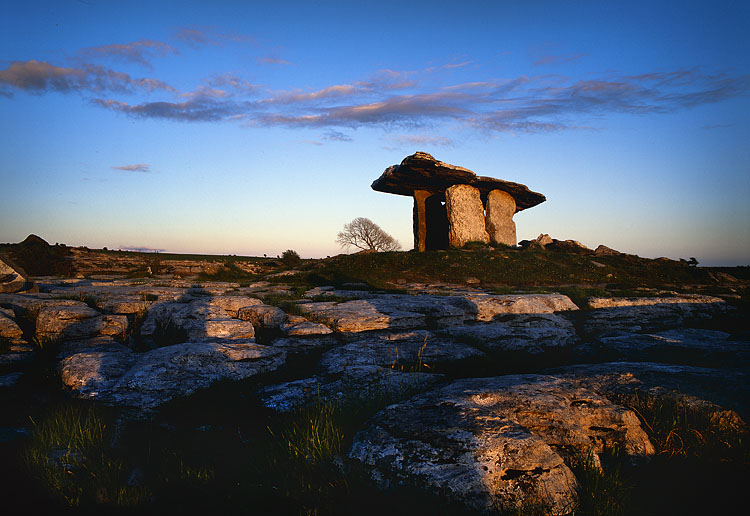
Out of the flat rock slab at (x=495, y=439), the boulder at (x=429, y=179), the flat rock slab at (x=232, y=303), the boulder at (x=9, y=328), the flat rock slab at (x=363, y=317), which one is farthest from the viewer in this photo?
the boulder at (x=429, y=179)

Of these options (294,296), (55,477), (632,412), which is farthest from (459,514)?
(294,296)

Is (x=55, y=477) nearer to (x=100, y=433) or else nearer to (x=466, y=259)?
(x=100, y=433)

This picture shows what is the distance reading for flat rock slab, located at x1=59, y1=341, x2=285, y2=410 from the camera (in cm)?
428

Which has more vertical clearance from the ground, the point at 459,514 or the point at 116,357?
the point at 116,357

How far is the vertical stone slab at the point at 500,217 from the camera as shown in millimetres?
25344

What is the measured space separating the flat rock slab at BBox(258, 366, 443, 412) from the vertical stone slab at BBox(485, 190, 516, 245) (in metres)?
21.6

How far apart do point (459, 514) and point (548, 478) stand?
65 centimetres

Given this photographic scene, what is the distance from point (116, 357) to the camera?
16.5 ft

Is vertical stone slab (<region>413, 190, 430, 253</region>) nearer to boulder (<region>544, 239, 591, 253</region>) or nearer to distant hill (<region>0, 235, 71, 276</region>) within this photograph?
boulder (<region>544, 239, 591, 253</region>)

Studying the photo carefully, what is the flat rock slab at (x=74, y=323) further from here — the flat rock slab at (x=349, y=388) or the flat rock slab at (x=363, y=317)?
the flat rock slab at (x=349, y=388)

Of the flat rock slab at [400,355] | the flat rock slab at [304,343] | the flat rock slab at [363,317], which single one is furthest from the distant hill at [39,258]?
the flat rock slab at [400,355]

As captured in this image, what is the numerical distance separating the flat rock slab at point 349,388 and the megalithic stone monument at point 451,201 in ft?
59.6

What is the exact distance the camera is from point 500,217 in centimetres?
2584

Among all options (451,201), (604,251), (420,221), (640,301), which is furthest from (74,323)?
(604,251)
